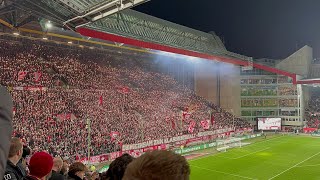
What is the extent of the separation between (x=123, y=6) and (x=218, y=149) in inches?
1117

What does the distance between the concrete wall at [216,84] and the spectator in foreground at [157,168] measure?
6231cm

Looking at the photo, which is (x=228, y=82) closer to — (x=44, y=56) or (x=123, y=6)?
(x=44, y=56)

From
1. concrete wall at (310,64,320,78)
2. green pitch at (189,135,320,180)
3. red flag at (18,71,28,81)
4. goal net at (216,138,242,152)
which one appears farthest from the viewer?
concrete wall at (310,64,320,78)

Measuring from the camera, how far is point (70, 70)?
40.4 meters

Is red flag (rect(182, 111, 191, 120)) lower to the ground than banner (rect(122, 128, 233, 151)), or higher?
higher

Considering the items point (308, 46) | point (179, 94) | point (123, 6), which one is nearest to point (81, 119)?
point (123, 6)

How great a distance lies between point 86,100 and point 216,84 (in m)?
33.7

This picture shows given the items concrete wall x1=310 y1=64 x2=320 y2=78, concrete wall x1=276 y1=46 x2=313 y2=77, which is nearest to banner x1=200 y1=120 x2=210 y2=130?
concrete wall x1=276 y1=46 x2=313 y2=77

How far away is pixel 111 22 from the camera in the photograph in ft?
121

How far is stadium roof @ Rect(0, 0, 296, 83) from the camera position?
16328mm

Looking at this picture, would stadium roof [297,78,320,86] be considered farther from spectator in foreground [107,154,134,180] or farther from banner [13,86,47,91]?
spectator in foreground [107,154,134,180]

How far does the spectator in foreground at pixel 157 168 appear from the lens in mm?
1871

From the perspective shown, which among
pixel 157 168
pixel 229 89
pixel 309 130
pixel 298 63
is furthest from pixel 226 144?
pixel 157 168

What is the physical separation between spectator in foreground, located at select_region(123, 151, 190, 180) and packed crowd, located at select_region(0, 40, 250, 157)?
24001mm
